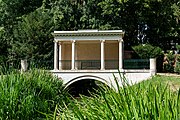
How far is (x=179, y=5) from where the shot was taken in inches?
1304

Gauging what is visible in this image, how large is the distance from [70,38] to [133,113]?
2493cm

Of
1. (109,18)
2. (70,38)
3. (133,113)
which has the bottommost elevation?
(133,113)

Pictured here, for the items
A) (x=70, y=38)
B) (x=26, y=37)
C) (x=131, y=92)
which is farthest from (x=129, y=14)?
(x=131, y=92)

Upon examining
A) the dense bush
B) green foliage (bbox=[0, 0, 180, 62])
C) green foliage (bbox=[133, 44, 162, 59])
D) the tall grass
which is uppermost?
green foliage (bbox=[0, 0, 180, 62])

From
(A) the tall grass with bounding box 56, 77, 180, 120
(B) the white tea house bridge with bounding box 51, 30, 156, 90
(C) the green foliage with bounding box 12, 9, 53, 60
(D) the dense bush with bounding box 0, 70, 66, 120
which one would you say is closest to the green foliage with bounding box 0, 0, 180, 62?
(C) the green foliage with bounding box 12, 9, 53, 60

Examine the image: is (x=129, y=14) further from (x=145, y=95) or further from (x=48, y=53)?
(x=145, y=95)

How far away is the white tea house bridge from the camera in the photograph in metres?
26.4

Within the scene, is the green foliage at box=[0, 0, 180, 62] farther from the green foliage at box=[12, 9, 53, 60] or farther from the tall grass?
the tall grass

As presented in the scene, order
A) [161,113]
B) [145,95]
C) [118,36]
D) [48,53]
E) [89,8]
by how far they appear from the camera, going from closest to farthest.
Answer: [161,113]
[145,95]
[118,36]
[48,53]
[89,8]

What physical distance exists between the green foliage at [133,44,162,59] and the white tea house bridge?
1.84 metres

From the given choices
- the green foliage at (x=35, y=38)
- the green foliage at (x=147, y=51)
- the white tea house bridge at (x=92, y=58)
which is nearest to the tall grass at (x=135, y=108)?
the white tea house bridge at (x=92, y=58)

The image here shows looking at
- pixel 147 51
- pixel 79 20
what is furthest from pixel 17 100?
pixel 79 20

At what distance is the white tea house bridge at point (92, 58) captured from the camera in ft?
86.5

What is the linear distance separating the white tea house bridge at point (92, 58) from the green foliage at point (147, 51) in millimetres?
1840
